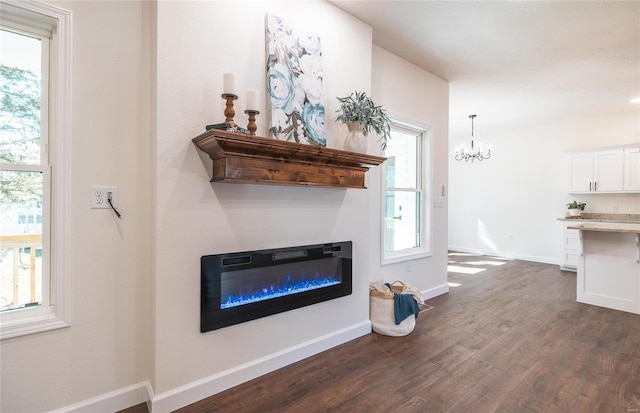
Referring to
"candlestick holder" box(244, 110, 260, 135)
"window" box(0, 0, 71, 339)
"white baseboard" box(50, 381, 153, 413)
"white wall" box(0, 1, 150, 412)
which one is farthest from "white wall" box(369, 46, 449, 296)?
"window" box(0, 0, 71, 339)

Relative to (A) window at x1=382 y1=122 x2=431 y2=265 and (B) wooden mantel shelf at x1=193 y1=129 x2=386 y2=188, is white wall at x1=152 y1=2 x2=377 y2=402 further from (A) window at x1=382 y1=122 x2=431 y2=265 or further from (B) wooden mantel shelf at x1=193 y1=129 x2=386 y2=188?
(A) window at x1=382 y1=122 x2=431 y2=265

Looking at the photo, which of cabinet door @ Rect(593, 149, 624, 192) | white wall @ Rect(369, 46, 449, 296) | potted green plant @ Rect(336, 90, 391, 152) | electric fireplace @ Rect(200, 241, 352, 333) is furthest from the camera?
cabinet door @ Rect(593, 149, 624, 192)

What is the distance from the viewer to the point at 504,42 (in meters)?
3.17

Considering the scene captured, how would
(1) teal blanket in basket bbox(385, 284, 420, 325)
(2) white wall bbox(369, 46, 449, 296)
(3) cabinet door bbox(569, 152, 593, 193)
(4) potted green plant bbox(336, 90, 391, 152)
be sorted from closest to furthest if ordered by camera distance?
(4) potted green plant bbox(336, 90, 391, 152) < (1) teal blanket in basket bbox(385, 284, 420, 325) < (2) white wall bbox(369, 46, 449, 296) < (3) cabinet door bbox(569, 152, 593, 193)

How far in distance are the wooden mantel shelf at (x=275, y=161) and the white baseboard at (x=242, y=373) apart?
4.14 ft

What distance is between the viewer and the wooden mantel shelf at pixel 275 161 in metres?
1.82

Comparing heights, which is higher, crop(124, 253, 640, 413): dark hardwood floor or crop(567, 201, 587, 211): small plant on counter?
crop(567, 201, 587, 211): small plant on counter

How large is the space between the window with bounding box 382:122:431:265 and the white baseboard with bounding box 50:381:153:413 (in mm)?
2504

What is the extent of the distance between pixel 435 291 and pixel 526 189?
13.6 feet

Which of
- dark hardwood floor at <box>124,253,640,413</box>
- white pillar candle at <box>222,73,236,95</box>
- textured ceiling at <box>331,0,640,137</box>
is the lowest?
dark hardwood floor at <box>124,253,640,413</box>

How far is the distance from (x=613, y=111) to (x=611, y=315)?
13.0ft

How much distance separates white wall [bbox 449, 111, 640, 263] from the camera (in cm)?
577

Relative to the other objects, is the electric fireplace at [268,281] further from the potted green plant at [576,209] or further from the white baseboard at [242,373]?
the potted green plant at [576,209]

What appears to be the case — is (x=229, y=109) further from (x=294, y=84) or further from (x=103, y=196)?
(x=103, y=196)
